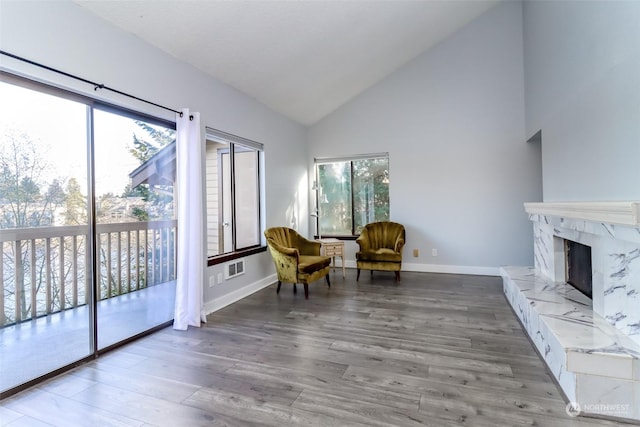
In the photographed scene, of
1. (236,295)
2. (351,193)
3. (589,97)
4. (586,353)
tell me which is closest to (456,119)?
(351,193)

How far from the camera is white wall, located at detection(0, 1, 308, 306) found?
6.75 ft

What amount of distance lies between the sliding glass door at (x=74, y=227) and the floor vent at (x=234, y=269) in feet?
2.63

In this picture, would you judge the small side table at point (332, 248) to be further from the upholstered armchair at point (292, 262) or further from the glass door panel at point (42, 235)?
the glass door panel at point (42, 235)

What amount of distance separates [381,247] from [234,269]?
8.14ft

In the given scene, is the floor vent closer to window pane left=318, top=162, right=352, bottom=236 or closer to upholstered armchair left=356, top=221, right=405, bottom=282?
upholstered armchair left=356, top=221, right=405, bottom=282

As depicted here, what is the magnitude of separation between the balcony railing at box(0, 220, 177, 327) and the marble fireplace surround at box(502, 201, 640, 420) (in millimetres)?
3444

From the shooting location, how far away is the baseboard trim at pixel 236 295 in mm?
3605

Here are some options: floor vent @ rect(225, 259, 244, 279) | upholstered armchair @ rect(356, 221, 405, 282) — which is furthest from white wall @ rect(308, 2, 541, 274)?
floor vent @ rect(225, 259, 244, 279)

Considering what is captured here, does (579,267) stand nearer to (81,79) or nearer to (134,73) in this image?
(134,73)

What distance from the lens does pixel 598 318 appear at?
227cm

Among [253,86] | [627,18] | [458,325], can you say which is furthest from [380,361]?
[253,86]

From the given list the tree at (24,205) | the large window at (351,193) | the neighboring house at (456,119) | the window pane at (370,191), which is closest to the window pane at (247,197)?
the neighboring house at (456,119)

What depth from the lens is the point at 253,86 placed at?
4.11 m

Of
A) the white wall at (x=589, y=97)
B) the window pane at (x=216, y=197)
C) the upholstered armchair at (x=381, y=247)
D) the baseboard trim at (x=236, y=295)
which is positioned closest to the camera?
the white wall at (x=589, y=97)
